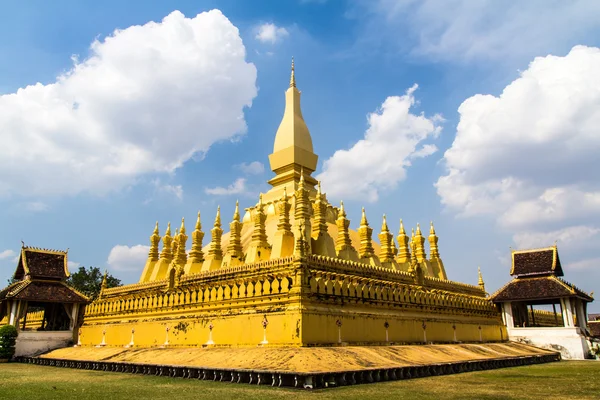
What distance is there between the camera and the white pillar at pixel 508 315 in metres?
27.1

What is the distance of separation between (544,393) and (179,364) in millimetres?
10276

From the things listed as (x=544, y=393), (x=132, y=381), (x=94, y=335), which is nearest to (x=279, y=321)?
(x=132, y=381)

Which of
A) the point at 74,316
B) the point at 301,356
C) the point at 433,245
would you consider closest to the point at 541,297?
the point at 433,245

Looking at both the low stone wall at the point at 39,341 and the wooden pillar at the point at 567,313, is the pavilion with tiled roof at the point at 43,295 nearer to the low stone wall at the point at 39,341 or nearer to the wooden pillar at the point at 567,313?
the low stone wall at the point at 39,341

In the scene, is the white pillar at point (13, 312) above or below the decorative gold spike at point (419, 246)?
below

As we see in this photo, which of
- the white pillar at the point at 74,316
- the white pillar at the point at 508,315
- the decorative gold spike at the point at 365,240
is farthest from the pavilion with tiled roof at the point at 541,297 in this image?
the white pillar at the point at 74,316

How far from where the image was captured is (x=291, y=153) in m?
27.9

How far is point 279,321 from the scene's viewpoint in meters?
14.8

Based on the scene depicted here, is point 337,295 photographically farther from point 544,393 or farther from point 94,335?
point 94,335

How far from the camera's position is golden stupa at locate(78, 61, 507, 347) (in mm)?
15305

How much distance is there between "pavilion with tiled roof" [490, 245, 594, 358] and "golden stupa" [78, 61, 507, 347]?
1.22 metres

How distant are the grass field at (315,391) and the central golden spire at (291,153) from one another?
49.3ft

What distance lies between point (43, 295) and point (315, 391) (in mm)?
21451

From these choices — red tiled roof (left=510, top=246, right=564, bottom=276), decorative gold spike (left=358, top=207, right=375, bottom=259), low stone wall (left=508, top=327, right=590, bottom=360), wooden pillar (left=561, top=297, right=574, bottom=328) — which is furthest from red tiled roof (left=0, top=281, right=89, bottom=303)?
wooden pillar (left=561, top=297, right=574, bottom=328)
